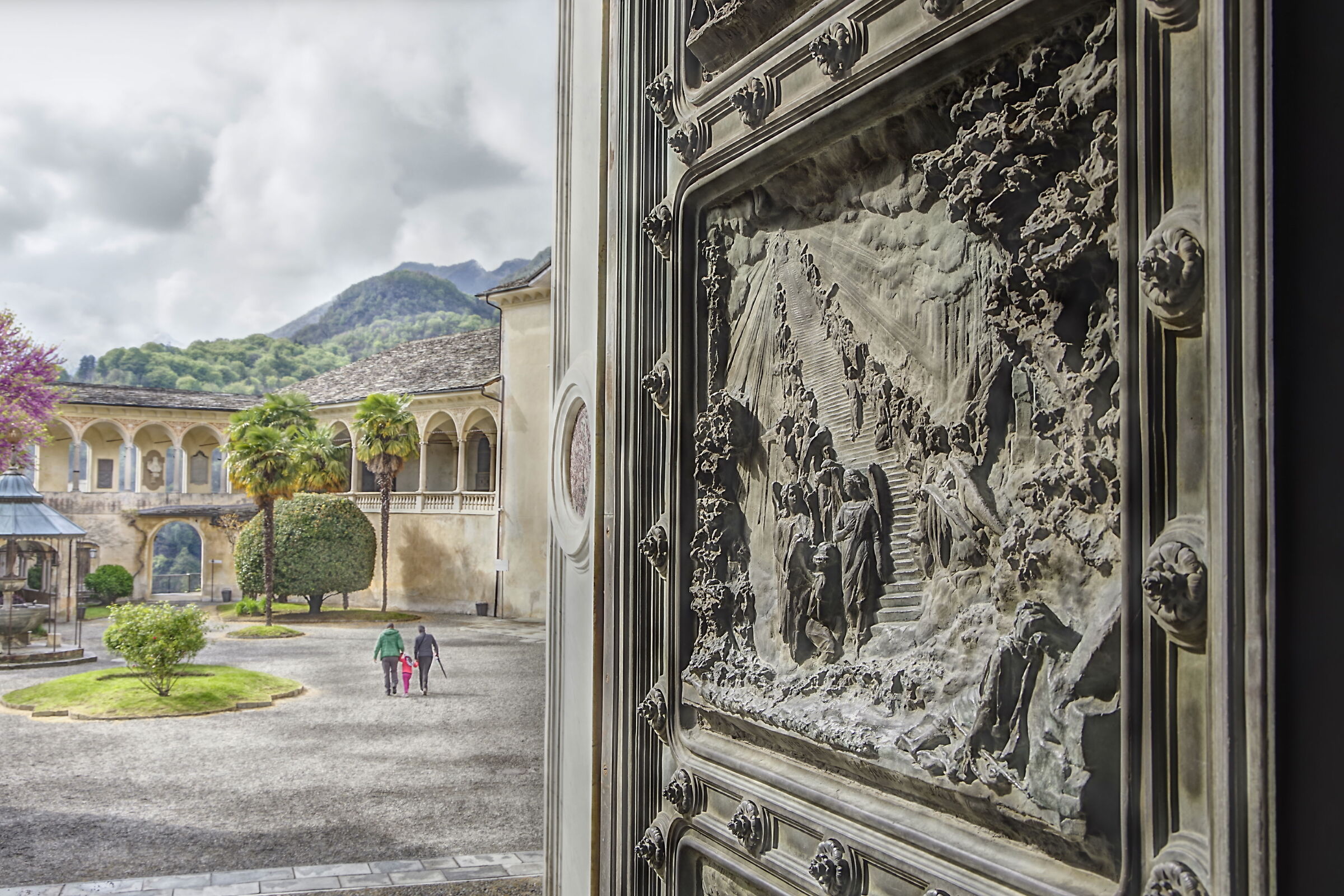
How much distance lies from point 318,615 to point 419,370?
232 inches

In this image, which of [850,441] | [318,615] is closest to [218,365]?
[318,615]

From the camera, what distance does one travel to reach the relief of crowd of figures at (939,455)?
1238 millimetres

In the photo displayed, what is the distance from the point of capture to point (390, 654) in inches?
470

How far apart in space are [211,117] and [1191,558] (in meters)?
21.9

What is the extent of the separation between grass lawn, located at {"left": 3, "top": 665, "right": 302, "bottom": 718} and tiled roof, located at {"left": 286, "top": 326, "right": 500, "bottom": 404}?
806 cm

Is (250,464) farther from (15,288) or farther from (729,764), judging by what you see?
(729,764)

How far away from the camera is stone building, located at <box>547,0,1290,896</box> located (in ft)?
3.49

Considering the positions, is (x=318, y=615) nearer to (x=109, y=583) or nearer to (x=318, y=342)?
(x=109, y=583)

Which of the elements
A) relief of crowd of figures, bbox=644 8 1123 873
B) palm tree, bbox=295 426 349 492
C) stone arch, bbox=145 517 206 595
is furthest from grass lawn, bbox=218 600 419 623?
relief of crowd of figures, bbox=644 8 1123 873

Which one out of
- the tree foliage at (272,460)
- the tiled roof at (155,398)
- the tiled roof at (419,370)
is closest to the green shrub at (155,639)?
the tree foliage at (272,460)

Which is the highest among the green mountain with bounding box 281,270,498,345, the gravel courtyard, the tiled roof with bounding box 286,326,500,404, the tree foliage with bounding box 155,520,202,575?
the green mountain with bounding box 281,270,498,345

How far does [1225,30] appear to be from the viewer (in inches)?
40.6

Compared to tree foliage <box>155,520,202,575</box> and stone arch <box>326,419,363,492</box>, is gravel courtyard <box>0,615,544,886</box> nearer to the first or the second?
stone arch <box>326,419,363,492</box>

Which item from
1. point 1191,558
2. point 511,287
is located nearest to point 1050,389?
point 1191,558
